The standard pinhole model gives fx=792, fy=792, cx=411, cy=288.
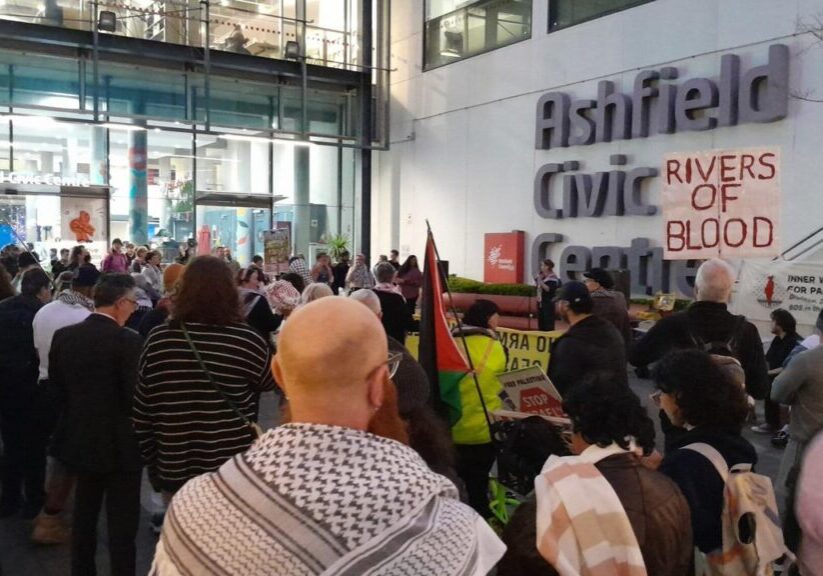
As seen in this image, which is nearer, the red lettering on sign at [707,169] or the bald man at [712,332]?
the bald man at [712,332]

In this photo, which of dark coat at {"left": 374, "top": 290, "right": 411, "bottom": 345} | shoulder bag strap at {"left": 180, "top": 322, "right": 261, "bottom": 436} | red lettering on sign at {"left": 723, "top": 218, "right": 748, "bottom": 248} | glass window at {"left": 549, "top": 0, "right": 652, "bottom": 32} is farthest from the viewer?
glass window at {"left": 549, "top": 0, "right": 652, "bottom": 32}

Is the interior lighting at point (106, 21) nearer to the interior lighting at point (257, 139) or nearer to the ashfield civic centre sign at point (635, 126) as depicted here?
the interior lighting at point (257, 139)

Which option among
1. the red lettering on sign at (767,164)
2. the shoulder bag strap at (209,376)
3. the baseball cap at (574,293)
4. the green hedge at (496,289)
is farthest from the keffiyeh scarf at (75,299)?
the green hedge at (496,289)

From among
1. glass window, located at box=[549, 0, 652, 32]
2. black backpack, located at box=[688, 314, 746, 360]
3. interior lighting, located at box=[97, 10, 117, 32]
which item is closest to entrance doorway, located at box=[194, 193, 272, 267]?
interior lighting, located at box=[97, 10, 117, 32]

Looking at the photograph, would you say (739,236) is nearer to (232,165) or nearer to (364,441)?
(364,441)

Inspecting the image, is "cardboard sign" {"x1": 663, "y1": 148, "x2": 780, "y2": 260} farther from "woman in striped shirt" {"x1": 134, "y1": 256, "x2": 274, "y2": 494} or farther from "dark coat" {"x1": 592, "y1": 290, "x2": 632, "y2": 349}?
"woman in striped shirt" {"x1": 134, "y1": 256, "x2": 274, "y2": 494}

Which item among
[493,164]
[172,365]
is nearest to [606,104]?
[493,164]

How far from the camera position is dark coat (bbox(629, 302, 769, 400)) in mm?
4469

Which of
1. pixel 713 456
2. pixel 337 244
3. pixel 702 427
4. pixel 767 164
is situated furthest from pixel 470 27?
pixel 713 456

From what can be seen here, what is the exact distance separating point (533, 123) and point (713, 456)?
54.1 feet

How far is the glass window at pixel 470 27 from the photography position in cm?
1911

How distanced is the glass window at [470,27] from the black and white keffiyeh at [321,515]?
60.5ft

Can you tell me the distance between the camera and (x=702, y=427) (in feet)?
9.67

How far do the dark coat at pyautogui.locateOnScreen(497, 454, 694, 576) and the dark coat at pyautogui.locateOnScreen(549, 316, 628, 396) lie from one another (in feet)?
7.20
